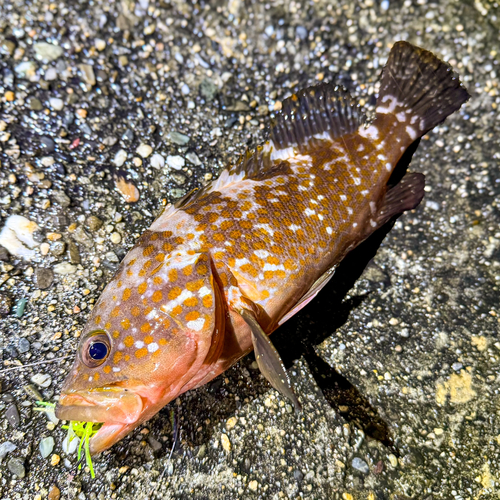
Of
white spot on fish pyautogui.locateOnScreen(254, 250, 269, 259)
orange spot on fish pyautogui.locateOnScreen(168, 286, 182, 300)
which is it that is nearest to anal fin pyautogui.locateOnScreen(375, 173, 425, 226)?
white spot on fish pyautogui.locateOnScreen(254, 250, 269, 259)

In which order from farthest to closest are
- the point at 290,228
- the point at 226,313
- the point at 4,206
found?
the point at 4,206 < the point at 290,228 < the point at 226,313

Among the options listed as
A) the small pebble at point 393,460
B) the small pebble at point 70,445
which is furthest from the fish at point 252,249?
the small pebble at point 393,460

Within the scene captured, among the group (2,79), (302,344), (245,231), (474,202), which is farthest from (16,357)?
(474,202)

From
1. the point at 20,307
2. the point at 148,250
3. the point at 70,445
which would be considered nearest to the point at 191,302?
the point at 148,250

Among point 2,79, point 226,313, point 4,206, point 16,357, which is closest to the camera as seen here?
point 226,313

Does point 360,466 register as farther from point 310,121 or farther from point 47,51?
point 47,51

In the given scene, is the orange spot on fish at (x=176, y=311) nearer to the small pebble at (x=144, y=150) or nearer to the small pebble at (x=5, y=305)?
the small pebble at (x=5, y=305)

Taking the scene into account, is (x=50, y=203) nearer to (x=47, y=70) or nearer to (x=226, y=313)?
(x=47, y=70)
